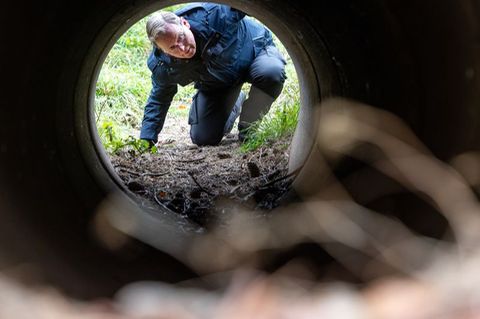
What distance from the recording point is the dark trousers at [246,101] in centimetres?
443

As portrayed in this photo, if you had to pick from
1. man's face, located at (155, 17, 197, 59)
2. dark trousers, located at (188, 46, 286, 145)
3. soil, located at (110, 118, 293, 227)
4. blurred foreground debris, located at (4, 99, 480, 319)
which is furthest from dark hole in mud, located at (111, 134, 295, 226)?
man's face, located at (155, 17, 197, 59)

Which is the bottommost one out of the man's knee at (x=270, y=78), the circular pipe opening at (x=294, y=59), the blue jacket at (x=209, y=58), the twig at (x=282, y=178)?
the twig at (x=282, y=178)

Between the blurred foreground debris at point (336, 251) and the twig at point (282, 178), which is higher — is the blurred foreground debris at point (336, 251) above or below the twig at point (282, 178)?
below

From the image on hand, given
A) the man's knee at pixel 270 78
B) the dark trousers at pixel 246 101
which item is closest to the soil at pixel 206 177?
the dark trousers at pixel 246 101

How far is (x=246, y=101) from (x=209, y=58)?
607 millimetres

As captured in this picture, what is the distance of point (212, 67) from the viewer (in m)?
4.34

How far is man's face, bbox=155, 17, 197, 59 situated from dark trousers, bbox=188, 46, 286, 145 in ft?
1.96

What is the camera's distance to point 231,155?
405 cm

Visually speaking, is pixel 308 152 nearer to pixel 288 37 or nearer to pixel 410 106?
pixel 288 37

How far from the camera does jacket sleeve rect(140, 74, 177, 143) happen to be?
440 cm

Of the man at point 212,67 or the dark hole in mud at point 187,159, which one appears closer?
the dark hole in mud at point 187,159

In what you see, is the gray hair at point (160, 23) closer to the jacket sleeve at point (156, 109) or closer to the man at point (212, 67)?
the man at point (212, 67)

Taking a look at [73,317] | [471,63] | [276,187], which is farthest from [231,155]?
[73,317]

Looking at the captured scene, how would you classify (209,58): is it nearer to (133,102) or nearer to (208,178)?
(208,178)
